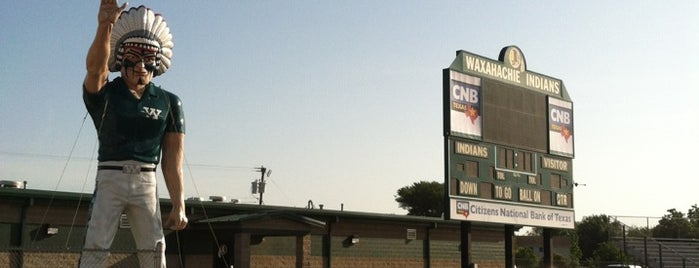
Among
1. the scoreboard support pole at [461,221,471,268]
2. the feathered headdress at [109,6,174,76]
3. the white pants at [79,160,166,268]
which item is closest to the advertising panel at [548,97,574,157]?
the scoreboard support pole at [461,221,471,268]

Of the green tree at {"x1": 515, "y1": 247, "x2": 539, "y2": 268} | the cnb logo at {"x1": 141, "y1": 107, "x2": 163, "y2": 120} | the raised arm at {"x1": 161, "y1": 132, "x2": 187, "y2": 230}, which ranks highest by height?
the cnb logo at {"x1": 141, "y1": 107, "x2": 163, "y2": 120}

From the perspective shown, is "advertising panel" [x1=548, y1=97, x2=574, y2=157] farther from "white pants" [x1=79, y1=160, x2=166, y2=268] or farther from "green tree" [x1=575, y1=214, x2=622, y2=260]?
"green tree" [x1=575, y1=214, x2=622, y2=260]

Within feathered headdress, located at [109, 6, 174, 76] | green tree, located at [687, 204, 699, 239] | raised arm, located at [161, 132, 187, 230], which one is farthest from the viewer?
green tree, located at [687, 204, 699, 239]

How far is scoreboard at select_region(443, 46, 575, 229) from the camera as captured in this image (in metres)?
22.0

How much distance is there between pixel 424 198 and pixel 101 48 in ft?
250

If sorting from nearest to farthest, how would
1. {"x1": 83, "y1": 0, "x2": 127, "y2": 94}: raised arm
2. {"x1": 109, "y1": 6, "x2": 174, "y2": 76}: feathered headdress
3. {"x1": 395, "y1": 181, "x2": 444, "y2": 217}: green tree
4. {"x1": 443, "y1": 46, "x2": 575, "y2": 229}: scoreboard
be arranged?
{"x1": 83, "y1": 0, "x2": 127, "y2": 94}: raised arm, {"x1": 109, "y1": 6, "x2": 174, "y2": 76}: feathered headdress, {"x1": 443, "y1": 46, "x2": 575, "y2": 229}: scoreboard, {"x1": 395, "y1": 181, "x2": 444, "y2": 217}: green tree

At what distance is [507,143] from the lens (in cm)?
2362

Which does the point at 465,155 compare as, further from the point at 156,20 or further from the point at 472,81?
the point at 156,20

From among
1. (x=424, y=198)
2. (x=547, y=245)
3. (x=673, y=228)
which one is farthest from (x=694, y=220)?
(x=547, y=245)

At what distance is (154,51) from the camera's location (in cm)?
1094

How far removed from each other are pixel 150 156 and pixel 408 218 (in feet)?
76.2

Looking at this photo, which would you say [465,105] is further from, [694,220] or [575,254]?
[694,220]

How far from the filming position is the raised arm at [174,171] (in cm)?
1099

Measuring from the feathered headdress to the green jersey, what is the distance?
1.19ft
